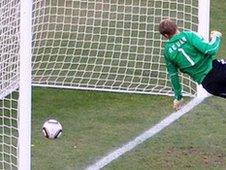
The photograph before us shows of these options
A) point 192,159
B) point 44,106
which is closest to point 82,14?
point 44,106

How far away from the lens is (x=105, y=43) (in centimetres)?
1216

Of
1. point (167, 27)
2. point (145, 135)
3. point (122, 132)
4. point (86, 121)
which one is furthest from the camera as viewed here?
point (86, 121)

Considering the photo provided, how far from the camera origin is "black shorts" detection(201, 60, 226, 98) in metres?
8.56

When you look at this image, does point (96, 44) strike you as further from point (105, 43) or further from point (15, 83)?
point (15, 83)

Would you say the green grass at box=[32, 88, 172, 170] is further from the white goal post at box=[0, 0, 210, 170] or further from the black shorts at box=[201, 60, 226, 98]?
the black shorts at box=[201, 60, 226, 98]

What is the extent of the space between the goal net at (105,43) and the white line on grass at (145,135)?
57cm

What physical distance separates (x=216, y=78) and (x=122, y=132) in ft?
4.19

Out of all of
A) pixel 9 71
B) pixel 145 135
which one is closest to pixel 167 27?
pixel 145 135

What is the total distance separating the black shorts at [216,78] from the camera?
8562mm

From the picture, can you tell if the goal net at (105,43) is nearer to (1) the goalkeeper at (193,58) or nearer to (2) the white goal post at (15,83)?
(2) the white goal post at (15,83)

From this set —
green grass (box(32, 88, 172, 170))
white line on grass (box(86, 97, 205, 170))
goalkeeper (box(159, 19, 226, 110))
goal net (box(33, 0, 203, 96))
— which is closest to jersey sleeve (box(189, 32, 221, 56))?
goalkeeper (box(159, 19, 226, 110))

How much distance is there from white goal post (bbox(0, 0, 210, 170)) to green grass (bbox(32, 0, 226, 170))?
362 mm

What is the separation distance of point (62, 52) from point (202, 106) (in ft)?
9.20

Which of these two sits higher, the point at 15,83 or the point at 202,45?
the point at 202,45
